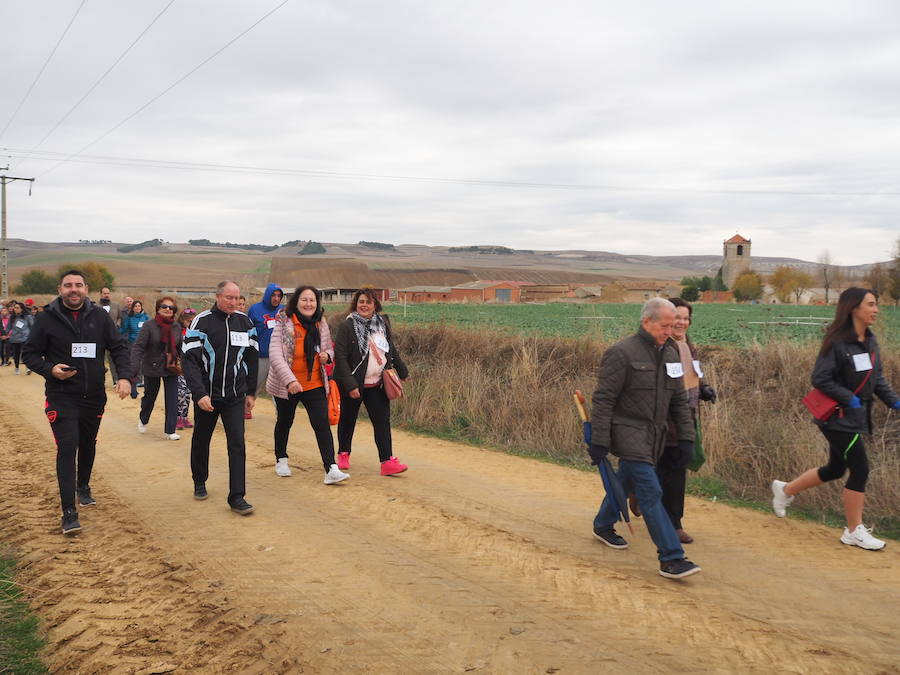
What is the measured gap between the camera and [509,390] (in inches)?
457

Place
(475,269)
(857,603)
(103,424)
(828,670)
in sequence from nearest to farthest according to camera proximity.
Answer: (828,670)
(857,603)
(103,424)
(475,269)

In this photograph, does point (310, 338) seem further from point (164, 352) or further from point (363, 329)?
point (164, 352)

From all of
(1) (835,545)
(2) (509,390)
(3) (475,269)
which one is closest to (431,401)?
(2) (509,390)

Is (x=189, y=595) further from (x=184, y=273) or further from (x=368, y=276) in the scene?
(x=184, y=273)

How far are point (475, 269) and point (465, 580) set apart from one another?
6328 inches

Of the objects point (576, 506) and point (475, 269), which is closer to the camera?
point (576, 506)

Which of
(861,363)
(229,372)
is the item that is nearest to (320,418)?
(229,372)

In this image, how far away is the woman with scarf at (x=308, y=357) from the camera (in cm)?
755

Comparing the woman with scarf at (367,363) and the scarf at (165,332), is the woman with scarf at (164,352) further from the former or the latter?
the woman with scarf at (367,363)

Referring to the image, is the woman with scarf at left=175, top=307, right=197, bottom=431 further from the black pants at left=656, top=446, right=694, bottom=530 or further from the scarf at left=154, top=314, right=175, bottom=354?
the black pants at left=656, top=446, right=694, bottom=530

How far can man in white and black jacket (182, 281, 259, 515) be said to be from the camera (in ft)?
21.7

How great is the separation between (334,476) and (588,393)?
5.01 meters

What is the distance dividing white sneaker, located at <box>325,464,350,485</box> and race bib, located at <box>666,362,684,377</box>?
11.9ft

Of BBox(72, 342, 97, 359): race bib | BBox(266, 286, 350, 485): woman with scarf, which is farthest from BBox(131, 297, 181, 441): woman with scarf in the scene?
BBox(72, 342, 97, 359): race bib
